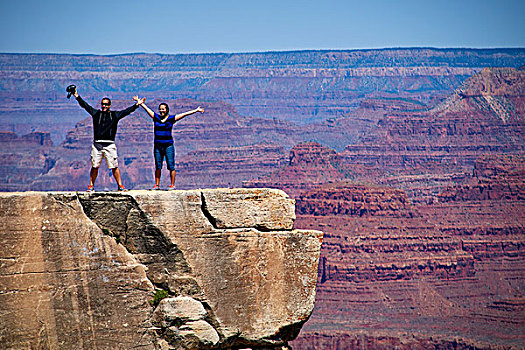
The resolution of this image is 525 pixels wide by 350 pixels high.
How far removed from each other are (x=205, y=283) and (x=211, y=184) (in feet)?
588

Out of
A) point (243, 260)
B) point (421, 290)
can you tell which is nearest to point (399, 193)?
point (421, 290)

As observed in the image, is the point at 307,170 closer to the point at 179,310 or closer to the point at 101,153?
the point at 101,153

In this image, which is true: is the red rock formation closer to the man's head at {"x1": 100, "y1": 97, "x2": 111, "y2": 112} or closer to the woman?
the woman

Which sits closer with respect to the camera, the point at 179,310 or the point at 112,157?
the point at 179,310

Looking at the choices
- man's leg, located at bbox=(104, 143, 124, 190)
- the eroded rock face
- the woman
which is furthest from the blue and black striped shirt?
the eroded rock face

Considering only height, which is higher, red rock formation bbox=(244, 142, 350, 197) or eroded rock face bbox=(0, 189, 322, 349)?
red rock formation bbox=(244, 142, 350, 197)

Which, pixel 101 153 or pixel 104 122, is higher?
pixel 104 122

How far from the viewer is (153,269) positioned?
35.0ft

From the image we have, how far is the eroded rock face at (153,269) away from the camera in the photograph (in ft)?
33.4

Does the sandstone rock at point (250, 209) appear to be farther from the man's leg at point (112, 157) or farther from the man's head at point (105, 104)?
the man's head at point (105, 104)

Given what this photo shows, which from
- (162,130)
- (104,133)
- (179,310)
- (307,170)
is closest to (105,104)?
(104,133)

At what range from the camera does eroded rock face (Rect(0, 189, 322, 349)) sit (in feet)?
33.4

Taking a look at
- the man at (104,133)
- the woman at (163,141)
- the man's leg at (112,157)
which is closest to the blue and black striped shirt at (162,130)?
the woman at (163,141)

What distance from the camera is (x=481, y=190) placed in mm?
132750
